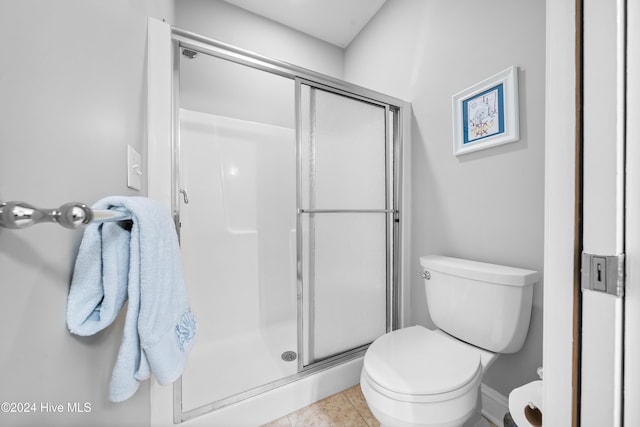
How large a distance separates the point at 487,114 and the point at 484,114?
0.05 ft

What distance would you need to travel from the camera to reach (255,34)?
6.39 feet

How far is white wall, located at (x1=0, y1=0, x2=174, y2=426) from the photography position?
0.33m

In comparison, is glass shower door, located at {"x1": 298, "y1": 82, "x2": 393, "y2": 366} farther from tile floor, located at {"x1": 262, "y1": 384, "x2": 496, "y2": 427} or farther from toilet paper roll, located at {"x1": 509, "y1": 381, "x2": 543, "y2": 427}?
toilet paper roll, located at {"x1": 509, "y1": 381, "x2": 543, "y2": 427}

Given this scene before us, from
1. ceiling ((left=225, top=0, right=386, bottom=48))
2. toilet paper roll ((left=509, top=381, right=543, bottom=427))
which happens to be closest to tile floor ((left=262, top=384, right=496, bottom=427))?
toilet paper roll ((left=509, top=381, right=543, bottom=427))

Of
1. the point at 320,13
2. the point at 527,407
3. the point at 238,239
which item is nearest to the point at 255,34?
the point at 320,13

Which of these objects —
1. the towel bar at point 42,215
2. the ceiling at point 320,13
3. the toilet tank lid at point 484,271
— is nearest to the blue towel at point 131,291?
the towel bar at point 42,215

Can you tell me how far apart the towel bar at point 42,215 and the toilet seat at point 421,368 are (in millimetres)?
904

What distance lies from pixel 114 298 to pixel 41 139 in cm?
30

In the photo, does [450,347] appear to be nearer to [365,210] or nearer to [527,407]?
[527,407]

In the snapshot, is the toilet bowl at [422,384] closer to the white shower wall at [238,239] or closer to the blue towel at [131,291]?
the blue towel at [131,291]

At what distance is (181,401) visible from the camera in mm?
1072

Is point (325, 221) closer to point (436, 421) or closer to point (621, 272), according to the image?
point (436, 421)

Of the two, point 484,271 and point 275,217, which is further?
point 275,217

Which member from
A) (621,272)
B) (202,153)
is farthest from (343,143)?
(621,272)
